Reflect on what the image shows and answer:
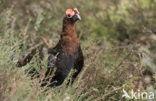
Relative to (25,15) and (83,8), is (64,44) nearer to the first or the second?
(25,15)

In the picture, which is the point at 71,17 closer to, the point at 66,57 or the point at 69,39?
the point at 69,39

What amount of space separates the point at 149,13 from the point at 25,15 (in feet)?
10.3

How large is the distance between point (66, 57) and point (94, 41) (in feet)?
3.53

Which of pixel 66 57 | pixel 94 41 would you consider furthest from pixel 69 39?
pixel 94 41

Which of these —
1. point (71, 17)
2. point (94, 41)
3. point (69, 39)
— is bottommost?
point (94, 41)

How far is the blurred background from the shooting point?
394cm

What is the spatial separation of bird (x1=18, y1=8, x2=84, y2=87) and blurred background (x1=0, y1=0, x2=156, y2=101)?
0.20m

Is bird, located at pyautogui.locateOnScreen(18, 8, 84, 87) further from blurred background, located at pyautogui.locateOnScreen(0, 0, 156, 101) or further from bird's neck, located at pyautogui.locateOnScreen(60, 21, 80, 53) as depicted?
blurred background, located at pyautogui.locateOnScreen(0, 0, 156, 101)

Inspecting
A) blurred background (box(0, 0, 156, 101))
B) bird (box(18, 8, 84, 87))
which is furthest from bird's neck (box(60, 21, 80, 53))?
blurred background (box(0, 0, 156, 101))

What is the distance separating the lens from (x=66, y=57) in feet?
15.3

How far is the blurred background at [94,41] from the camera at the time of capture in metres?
3.94

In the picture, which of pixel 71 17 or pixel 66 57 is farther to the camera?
pixel 71 17

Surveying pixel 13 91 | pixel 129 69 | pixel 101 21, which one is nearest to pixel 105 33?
pixel 101 21

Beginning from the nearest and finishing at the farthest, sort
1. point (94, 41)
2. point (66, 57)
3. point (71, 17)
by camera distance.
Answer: point (66, 57)
point (71, 17)
point (94, 41)
